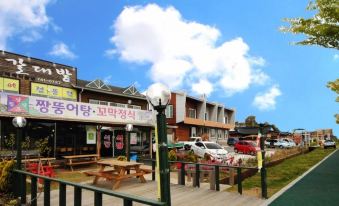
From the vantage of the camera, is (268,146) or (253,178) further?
(268,146)

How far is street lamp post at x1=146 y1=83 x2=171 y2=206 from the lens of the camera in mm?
4711

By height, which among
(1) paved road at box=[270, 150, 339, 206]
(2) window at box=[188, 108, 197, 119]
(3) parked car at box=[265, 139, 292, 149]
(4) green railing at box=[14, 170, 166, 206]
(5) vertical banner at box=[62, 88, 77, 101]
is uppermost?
(5) vertical banner at box=[62, 88, 77, 101]

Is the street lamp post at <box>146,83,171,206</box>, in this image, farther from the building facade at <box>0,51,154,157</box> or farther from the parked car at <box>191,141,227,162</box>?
the parked car at <box>191,141,227,162</box>

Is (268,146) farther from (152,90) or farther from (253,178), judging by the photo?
(152,90)

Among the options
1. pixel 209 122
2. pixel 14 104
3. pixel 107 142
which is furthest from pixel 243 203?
pixel 209 122

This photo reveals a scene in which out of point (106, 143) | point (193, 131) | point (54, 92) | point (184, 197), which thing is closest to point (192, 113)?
point (193, 131)

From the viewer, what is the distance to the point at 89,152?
2370cm

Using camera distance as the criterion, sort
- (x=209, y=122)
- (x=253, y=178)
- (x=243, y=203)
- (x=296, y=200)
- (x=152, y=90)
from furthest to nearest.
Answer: (x=209, y=122), (x=253, y=178), (x=296, y=200), (x=243, y=203), (x=152, y=90)

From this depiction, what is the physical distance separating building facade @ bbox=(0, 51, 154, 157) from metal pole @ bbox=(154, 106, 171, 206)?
44.6ft

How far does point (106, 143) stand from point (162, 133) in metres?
22.0

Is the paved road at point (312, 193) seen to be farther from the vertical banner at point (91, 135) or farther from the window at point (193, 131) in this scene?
→ the window at point (193, 131)

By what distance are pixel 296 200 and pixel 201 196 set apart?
287cm

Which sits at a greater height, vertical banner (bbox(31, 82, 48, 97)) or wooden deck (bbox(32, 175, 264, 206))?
vertical banner (bbox(31, 82, 48, 97))

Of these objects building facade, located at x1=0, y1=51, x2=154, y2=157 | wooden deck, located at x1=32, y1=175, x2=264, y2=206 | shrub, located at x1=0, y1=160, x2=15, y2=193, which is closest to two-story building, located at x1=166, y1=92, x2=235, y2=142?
building facade, located at x1=0, y1=51, x2=154, y2=157
